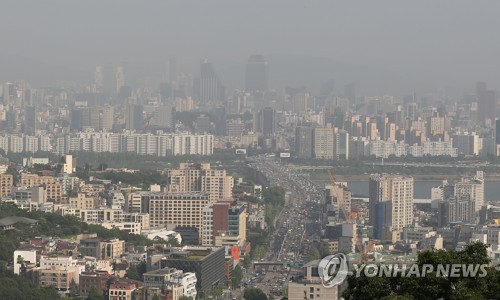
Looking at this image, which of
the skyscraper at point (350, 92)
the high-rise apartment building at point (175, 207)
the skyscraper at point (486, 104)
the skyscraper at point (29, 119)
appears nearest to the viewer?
the high-rise apartment building at point (175, 207)

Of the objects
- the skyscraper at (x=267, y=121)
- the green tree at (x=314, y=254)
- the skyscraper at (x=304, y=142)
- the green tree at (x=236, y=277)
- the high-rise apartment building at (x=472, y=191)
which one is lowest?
the green tree at (x=236, y=277)

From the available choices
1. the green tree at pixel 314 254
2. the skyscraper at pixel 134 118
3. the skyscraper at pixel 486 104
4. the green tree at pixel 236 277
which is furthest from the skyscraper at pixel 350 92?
the green tree at pixel 236 277

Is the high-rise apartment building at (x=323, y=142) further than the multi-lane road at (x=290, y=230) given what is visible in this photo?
Yes

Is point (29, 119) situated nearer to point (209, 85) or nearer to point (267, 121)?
point (267, 121)

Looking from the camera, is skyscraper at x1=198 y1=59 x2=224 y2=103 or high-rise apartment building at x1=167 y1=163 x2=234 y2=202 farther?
skyscraper at x1=198 y1=59 x2=224 y2=103

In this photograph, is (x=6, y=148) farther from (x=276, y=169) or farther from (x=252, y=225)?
(x=252, y=225)

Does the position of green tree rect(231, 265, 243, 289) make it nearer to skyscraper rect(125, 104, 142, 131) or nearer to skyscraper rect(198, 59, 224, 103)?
skyscraper rect(125, 104, 142, 131)

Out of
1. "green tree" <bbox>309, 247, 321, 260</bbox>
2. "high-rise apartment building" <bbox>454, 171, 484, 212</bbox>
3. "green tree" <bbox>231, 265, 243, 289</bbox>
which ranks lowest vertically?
"green tree" <bbox>231, 265, 243, 289</bbox>

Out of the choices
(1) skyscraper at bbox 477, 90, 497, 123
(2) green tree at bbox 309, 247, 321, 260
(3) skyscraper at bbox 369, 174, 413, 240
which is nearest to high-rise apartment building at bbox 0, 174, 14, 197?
(3) skyscraper at bbox 369, 174, 413, 240

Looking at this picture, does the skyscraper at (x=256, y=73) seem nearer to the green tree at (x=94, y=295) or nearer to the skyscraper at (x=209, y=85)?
the skyscraper at (x=209, y=85)
